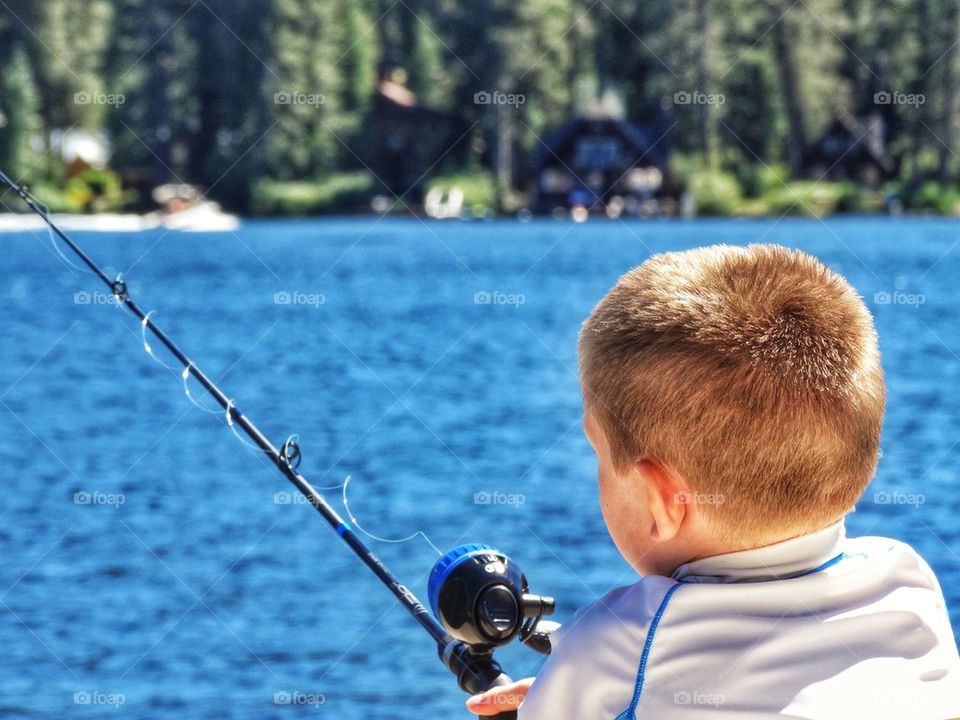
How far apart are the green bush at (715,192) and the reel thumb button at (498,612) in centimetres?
4333

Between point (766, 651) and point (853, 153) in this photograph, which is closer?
point (766, 651)

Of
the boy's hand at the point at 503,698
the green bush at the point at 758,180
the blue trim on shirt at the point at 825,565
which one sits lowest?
the green bush at the point at 758,180

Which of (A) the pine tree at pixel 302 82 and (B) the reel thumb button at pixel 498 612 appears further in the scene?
(A) the pine tree at pixel 302 82

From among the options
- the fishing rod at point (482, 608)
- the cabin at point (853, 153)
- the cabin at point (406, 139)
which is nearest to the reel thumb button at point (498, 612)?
the fishing rod at point (482, 608)

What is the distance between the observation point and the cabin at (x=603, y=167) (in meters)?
47.4

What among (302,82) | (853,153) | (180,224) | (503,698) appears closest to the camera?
(503,698)

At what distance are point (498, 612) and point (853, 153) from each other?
46.6m

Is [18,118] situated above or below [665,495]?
below

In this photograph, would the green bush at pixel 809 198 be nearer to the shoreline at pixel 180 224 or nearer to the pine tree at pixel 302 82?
the shoreline at pixel 180 224

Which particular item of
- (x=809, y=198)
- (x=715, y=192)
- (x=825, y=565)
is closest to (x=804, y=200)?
(x=809, y=198)

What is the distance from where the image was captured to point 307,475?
10.2 meters

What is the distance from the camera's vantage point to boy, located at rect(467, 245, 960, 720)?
1.05 m

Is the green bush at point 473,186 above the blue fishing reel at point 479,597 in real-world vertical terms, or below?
below

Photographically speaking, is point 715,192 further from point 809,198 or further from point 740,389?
point 740,389
